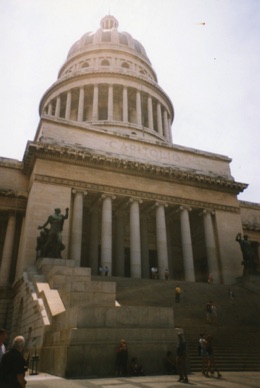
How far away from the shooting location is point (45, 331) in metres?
12.6

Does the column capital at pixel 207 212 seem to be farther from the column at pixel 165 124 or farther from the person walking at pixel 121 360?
the person walking at pixel 121 360

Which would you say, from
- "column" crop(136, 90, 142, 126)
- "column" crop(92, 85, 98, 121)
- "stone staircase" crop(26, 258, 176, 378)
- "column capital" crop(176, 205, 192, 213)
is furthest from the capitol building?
"column" crop(136, 90, 142, 126)

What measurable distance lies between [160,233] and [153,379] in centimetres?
1864

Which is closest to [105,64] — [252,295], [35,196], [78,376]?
[35,196]

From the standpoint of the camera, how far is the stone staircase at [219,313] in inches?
517

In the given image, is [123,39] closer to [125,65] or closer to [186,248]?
[125,65]

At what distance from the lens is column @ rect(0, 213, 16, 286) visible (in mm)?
24547

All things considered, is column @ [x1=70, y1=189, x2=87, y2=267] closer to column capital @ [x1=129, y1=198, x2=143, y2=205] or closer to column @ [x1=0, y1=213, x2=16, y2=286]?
column capital @ [x1=129, y1=198, x2=143, y2=205]

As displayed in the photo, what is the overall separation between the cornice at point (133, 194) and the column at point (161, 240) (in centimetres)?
77

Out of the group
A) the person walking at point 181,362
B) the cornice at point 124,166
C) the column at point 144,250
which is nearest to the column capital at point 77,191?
the cornice at point 124,166

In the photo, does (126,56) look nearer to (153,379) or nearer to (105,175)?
(105,175)

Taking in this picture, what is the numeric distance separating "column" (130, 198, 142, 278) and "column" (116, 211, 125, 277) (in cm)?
209

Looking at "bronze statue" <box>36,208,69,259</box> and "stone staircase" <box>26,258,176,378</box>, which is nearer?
"stone staircase" <box>26,258,176,378</box>

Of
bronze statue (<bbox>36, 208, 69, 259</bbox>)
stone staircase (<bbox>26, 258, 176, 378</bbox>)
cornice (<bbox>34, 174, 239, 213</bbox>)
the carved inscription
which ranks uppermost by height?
the carved inscription
